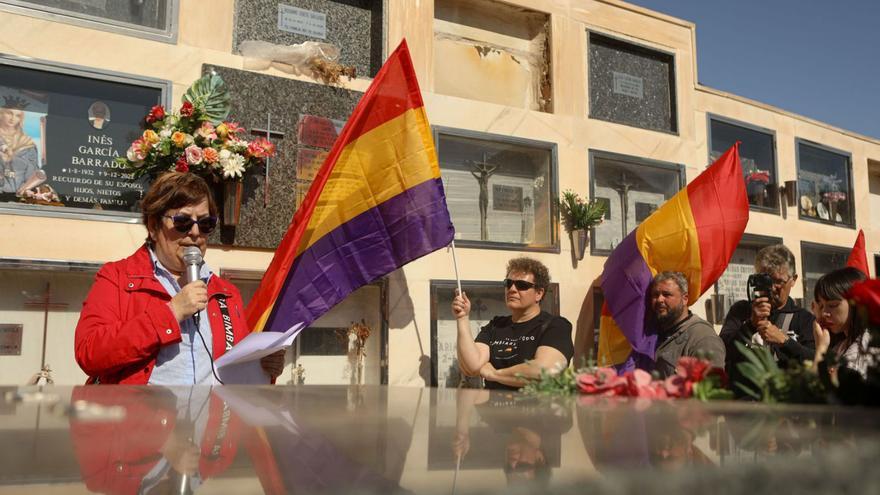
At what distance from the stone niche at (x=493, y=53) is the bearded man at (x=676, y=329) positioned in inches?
112

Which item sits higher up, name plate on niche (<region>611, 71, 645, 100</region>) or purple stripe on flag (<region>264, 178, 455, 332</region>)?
name plate on niche (<region>611, 71, 645, 100</region>)

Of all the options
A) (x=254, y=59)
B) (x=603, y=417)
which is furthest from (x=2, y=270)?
(x=603, y=417)

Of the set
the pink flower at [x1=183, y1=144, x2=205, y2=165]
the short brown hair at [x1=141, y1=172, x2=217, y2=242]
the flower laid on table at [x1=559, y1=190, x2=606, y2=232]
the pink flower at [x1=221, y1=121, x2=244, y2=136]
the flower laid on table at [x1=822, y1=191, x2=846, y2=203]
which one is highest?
the flower laid on table at [x1=822, y1=191, x2=846, y2=203]

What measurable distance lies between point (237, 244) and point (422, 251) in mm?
1306

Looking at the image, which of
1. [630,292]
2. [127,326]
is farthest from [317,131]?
[127,326]

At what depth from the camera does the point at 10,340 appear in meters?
4.11

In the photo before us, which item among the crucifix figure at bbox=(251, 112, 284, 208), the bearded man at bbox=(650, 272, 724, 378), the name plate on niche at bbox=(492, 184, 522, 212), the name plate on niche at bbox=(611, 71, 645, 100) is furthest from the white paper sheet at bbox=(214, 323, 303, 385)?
the name plate on niche at bbox=(611, 71, 645, 100)

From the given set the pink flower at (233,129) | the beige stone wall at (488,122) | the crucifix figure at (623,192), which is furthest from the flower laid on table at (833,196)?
the pink flower at (233,129)

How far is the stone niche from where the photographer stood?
6.10 m

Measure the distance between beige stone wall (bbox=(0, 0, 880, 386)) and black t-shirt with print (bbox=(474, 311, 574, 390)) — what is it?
1.42 metres

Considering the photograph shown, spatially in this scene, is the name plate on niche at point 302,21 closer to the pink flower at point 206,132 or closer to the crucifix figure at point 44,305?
the pink flower at point 206,132

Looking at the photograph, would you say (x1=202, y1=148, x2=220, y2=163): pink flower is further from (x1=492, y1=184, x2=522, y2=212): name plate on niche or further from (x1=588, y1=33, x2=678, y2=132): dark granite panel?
A: (x1=588, y1=33, x2=678, y2=132): dark granite panel

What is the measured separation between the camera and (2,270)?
4.11m

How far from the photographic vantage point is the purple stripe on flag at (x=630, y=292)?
4910mm
